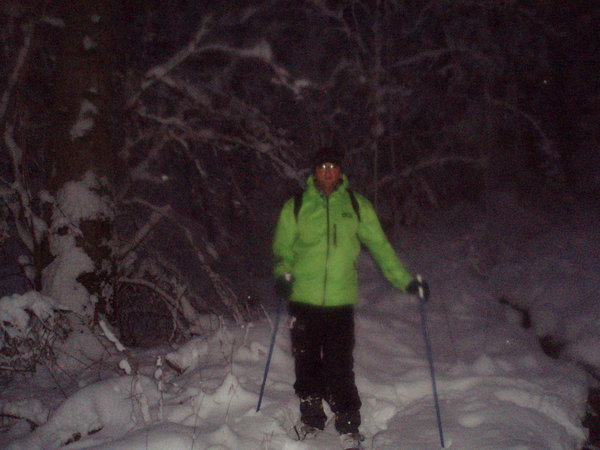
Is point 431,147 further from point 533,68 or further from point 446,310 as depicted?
point 446,310

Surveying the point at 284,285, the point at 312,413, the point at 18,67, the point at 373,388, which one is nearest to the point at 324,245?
the point at 284,285

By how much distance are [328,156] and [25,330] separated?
2298mm

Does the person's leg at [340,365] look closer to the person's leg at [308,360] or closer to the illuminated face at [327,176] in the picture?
the person's leg at [308,360]

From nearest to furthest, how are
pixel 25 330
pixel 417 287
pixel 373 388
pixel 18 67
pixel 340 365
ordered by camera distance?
pixel 25 330, pixel 417 287, pixel 340 365, pixel 373 388, pixel 18 67

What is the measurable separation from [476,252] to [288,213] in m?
8.48

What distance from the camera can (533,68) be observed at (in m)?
12.3

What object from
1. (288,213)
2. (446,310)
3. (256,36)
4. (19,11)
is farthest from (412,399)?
(256,36)

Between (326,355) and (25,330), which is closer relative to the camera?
(25,330)

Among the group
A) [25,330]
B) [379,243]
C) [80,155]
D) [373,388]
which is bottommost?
[373,388]

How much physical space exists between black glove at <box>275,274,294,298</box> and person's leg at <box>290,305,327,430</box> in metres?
0.20

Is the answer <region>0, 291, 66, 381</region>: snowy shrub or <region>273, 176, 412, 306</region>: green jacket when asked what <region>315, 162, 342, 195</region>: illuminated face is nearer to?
<region>273, 176, 412, 306</region>: green jacket

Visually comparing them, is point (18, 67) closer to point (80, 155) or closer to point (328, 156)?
point (80, 155)

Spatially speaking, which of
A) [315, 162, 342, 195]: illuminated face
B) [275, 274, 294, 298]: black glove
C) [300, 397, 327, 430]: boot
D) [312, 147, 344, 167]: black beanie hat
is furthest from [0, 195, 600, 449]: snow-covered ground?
[312, 147, 344, 167]: black beanie hat

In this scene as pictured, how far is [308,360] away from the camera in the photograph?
3.80 metres
